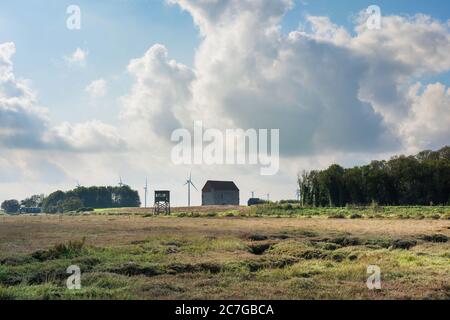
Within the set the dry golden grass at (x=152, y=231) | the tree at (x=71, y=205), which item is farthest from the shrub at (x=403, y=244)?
the tree at (x=71, y=205)

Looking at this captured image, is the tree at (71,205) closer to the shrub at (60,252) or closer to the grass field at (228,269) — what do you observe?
the grass field at (228,269)

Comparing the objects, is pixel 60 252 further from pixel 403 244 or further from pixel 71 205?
pixel 71 205

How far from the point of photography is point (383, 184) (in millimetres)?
108938

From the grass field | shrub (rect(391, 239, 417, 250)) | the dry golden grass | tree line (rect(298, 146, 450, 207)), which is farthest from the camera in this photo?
tree line (rect(298, 146, 450, 207))

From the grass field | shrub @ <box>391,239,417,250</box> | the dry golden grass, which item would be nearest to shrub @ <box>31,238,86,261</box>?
the grass field

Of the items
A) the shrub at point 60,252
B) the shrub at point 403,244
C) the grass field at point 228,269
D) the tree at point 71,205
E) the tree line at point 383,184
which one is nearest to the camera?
the grass field at point 228,269

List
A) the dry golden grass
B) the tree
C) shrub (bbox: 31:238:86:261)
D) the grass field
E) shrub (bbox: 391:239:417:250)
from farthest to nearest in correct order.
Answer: the tree
the dry golden grass
shrub (bbox: 391:239:417:250)
shrub (bbox: 31:238:86:261)
the grass field

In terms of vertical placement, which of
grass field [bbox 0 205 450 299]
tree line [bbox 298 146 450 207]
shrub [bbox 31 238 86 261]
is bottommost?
grass field [bbox 0 205 450 299]

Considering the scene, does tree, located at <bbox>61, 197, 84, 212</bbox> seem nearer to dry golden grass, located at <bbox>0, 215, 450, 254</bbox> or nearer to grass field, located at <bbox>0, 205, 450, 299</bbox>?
dry golden grass, located at <bbox>0, 215, 450, 254</bbox>

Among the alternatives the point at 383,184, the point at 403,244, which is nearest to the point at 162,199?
the point at 383,184

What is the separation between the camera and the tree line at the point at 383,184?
338ft

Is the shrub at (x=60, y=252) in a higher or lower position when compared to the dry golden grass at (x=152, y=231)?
higher

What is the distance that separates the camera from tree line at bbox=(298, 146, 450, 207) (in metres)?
103
